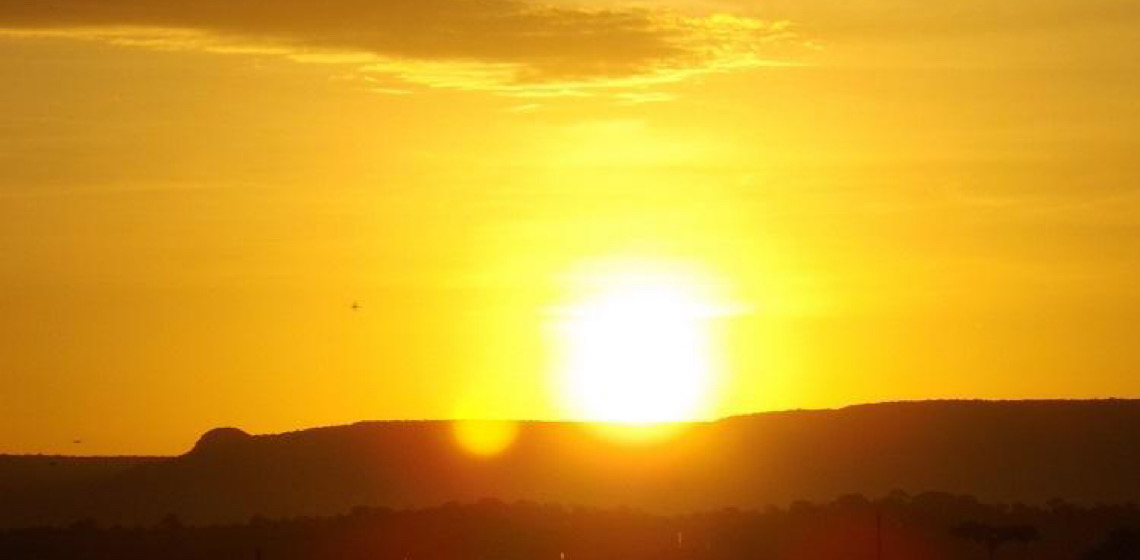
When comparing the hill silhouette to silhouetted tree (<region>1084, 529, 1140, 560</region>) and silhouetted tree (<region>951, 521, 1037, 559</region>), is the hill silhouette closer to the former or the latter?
silhouetted tree (<region>951, 521, 1037, 559</region>)

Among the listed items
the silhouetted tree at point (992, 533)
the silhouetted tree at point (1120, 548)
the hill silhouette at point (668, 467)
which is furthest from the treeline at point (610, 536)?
the hill silhouette at point (668, 467)

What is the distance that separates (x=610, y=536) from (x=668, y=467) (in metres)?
42.1

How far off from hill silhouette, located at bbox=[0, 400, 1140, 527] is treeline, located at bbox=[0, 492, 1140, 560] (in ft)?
73.0

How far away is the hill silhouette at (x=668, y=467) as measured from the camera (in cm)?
10156

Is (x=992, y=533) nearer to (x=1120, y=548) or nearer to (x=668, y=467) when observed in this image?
(x=1120, y=548)

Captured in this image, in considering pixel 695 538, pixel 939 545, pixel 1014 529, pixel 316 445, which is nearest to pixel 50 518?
pixel 316 445

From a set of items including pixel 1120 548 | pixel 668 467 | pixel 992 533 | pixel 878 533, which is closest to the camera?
pixel 1120 548

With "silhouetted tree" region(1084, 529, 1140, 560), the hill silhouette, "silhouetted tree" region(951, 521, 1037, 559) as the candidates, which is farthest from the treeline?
the hill silhouette

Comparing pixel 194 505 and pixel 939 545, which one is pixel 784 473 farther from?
pixel 939 545

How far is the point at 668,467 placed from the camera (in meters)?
112

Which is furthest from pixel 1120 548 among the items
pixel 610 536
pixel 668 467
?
pixel 668 467

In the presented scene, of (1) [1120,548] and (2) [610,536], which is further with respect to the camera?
(2) [610,536]

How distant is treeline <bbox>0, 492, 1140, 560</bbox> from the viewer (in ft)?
211

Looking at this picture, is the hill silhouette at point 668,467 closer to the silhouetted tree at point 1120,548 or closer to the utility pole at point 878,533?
the utility pole at point 878,533
